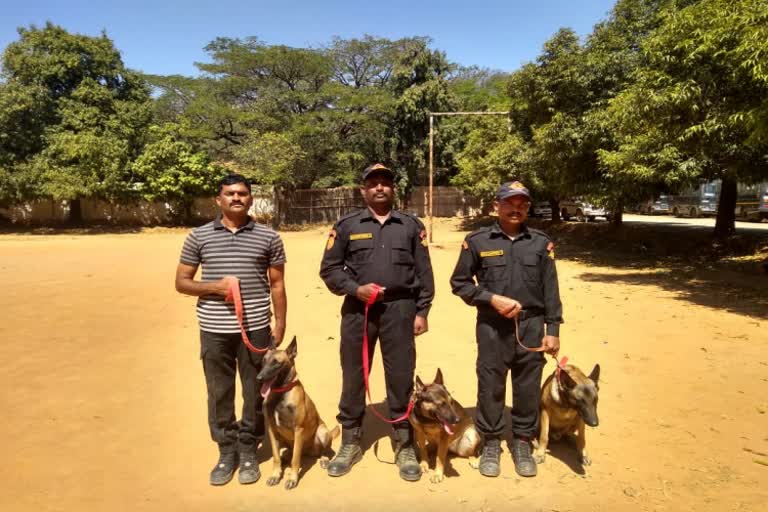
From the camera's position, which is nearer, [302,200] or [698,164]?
[698,164]

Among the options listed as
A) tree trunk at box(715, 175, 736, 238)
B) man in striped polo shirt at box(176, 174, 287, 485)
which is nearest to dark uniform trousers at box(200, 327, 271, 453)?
man in striped polo shirt at box(176, 174, 287, 485)

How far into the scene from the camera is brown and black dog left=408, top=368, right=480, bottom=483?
3.35 m

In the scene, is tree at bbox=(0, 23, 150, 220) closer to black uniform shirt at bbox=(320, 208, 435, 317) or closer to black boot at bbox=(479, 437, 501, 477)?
black uniform shirt at bbox=(320, 208, 435, 317)

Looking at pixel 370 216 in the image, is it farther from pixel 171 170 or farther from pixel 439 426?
pixel 171 170

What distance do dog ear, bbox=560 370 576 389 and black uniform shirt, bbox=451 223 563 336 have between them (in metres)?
0.29

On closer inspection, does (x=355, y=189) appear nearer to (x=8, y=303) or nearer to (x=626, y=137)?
(x=626, y=137)

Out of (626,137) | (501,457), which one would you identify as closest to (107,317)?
(501,457)

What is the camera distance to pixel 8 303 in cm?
944

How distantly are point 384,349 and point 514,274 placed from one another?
106 cm

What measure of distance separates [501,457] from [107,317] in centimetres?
718

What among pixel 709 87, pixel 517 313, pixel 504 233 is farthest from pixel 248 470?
pixel 709 87

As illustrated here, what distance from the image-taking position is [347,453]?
12.4ft

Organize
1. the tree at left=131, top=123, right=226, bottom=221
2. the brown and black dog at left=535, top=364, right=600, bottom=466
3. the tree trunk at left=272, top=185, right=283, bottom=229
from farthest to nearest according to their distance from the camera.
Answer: the tree trunk at left=272, top=185, right=283, bottom=229
the tree at left=131, top=123, right=226, bottom=221
the brown and black dog at left=535, top=364, right=600, bottom=466

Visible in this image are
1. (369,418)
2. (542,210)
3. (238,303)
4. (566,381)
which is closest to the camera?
(238,303)
